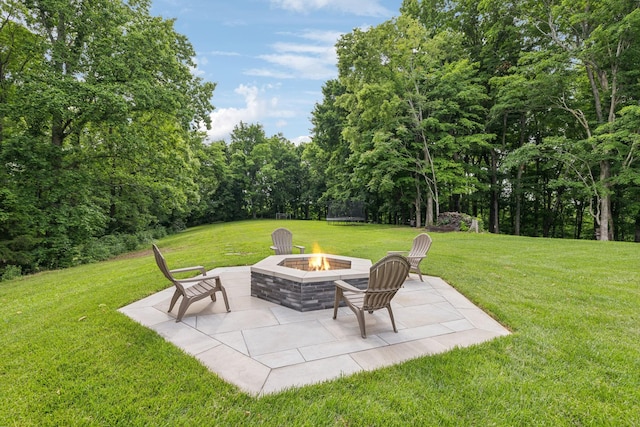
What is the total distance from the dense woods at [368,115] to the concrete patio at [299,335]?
8397 millimetres

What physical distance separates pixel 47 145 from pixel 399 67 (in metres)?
17.0

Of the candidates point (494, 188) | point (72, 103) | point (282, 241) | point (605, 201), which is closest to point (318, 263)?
point (282, 241)

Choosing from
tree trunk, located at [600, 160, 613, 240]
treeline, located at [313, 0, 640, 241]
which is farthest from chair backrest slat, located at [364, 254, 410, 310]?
tree trunk, located at [600, 160, 613, 240]

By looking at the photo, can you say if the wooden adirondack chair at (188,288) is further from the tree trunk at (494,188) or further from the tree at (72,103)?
the tree trunk at (494,188)

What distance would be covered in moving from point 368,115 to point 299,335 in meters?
15.1

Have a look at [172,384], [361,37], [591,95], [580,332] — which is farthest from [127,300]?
[591,95]

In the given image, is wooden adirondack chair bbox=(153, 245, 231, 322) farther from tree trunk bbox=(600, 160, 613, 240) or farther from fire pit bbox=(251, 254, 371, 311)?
tree trunk bbox=(600, 160, 613, 240)

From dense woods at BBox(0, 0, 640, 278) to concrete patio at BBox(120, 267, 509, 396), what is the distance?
8397 mm

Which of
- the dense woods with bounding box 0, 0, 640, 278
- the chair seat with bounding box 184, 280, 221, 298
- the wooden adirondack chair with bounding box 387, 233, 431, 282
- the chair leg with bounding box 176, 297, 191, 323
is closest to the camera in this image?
the chair leg with bounding box 176, 297, 191, 323

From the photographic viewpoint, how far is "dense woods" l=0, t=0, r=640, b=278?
30.6ft

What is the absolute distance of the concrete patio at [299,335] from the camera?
256cm

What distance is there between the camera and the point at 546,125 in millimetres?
19047

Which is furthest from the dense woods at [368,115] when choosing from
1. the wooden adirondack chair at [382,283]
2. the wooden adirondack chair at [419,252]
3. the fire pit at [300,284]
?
the wooden adirondack chair at [382,283]

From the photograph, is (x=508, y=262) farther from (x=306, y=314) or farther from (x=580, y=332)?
(x=306, y=314)
